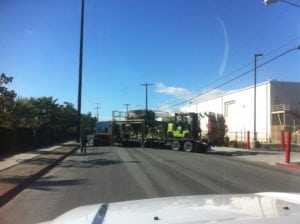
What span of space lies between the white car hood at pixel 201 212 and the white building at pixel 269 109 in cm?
5293

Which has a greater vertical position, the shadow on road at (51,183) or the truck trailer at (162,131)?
the truck trailer at (162,131)

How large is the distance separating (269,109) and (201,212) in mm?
61216

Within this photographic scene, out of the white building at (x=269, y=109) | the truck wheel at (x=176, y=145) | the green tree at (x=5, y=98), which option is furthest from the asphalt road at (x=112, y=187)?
the white building at (x=269, y=109)

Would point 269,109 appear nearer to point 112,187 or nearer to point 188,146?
point 188,146

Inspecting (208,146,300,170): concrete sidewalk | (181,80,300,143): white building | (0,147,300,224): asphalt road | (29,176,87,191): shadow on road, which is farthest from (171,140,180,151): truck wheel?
(29,176,87,191): shadow on road

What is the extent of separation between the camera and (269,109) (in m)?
62.9

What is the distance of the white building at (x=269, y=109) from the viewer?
61344 mm

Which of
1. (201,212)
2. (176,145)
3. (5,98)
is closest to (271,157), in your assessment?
(176,145)

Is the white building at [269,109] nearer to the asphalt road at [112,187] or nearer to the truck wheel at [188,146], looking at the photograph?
the truck wheel at [188,146]

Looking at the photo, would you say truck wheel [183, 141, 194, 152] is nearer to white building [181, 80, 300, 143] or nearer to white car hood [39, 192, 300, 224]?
white building [181, 80, 300, 143]

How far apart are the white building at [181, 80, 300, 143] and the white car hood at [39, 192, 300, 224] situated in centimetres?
5293

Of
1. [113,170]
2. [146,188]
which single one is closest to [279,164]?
[113,170]

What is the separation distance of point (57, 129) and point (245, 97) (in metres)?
29.7

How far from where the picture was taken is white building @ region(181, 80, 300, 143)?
61.3 metres
